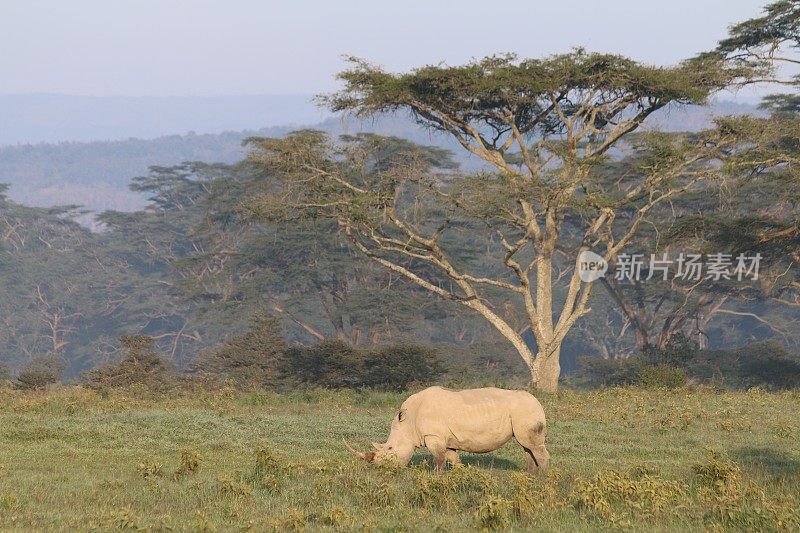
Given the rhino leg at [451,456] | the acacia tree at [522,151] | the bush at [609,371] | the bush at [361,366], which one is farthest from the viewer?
Result: the bush at [609,371]

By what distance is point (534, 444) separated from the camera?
14.8 m

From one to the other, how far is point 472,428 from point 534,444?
860mm

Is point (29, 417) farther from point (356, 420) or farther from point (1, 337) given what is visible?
point (1, 337)

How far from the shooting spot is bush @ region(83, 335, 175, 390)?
3033 centimetres

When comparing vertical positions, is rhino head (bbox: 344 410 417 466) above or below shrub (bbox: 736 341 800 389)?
above

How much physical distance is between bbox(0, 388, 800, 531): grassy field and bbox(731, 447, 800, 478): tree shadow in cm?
4

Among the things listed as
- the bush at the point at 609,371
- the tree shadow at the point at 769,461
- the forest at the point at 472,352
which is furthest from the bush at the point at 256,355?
the tree shadow at the point at 769,461

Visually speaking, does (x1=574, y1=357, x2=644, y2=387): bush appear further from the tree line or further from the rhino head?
the rhino head

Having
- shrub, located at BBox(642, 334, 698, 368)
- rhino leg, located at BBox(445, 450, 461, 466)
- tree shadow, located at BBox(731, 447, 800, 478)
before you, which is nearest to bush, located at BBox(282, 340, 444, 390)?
shrub, located at BBox(642, 334, 698, 368)

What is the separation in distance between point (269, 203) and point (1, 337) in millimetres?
50767

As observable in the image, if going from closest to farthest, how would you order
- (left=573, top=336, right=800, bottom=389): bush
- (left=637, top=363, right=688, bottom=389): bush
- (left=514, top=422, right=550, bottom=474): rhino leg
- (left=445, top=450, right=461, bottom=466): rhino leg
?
(left=514, top=422, right=550, bottom=474): rhino leg
(left=445, top=450, right=461, bottom=466): rhino leg
(left=637, top=363, right=688, bottom=389): bush
(left=573, top=336, right=800, bottom=389): bush

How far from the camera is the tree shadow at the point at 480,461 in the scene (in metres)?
16.0

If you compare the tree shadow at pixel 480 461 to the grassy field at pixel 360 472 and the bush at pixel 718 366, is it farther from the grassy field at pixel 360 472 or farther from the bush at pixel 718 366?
the bush at pixel 718 366

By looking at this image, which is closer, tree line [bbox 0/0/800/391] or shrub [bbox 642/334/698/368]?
tree line [bbox 0/0/800/391]
